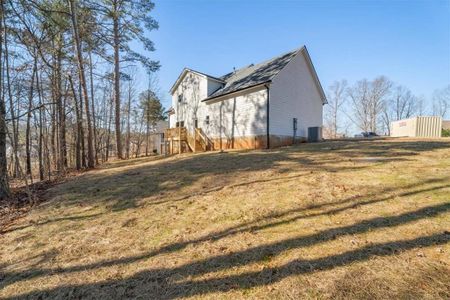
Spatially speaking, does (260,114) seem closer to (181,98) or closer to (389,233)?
(181,98)

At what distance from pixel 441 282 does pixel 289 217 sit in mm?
2184

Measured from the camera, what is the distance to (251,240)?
3850 millimetres

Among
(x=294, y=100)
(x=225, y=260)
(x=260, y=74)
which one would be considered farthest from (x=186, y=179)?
(x=294, y=100)

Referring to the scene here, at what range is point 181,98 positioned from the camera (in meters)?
20.8

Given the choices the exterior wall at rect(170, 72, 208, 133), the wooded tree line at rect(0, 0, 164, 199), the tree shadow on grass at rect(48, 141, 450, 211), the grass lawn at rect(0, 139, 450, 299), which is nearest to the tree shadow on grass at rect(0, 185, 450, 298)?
the grass lawn at rect(0, 139, 450, 299)

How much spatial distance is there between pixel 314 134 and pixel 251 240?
14353 mm

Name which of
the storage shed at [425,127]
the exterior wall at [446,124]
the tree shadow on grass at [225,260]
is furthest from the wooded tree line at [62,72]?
the exterior wall at [446,124]

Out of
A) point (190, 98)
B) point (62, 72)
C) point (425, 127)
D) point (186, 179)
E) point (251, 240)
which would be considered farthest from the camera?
point (190, 98)

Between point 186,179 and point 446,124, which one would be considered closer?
point 186,179

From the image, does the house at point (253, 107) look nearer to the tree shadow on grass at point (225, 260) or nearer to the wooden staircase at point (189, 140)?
the wooden staircase at point (189, 140)

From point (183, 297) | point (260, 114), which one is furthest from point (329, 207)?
point (260, 114)

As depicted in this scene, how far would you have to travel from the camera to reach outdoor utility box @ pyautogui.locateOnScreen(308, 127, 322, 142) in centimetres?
1655

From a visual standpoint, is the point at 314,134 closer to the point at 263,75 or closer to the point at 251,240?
the point at 263,75

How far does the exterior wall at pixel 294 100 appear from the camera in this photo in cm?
1455
